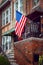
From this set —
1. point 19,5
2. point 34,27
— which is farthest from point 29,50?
point 19,5

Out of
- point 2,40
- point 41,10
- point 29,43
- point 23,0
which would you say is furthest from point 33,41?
point 2,40

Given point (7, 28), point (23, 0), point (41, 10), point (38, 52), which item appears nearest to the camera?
point (38, 52)

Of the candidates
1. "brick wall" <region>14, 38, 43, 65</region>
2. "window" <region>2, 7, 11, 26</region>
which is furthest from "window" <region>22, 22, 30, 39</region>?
"window" <region>2, 7, 11, 26</region>

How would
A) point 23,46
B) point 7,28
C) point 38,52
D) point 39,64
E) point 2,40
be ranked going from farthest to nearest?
point 2,40 < point 7,28 < point 23,46 < point 38,52 < point 39,64

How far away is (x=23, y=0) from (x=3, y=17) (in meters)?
7.59

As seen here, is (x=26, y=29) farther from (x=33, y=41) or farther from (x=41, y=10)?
(x=33, y=41)

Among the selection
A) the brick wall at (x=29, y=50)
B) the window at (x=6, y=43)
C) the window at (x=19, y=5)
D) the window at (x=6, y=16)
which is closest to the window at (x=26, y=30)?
the brick wall at (x=29, y=50)

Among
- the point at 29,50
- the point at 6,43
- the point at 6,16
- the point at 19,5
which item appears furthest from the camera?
the point at 6,16

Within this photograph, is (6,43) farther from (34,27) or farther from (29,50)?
(29,50)

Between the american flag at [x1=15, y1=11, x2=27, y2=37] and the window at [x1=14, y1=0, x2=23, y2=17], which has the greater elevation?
the window at [x1=14, y1=0, x2=23, y2=17]

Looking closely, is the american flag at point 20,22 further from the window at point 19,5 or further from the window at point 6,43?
the window at point 6,43

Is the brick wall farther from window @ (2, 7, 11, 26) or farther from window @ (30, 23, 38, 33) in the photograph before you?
window @ (2, 7, 11, 26)

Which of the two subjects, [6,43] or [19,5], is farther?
[6,43]

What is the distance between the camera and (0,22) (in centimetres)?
3434
